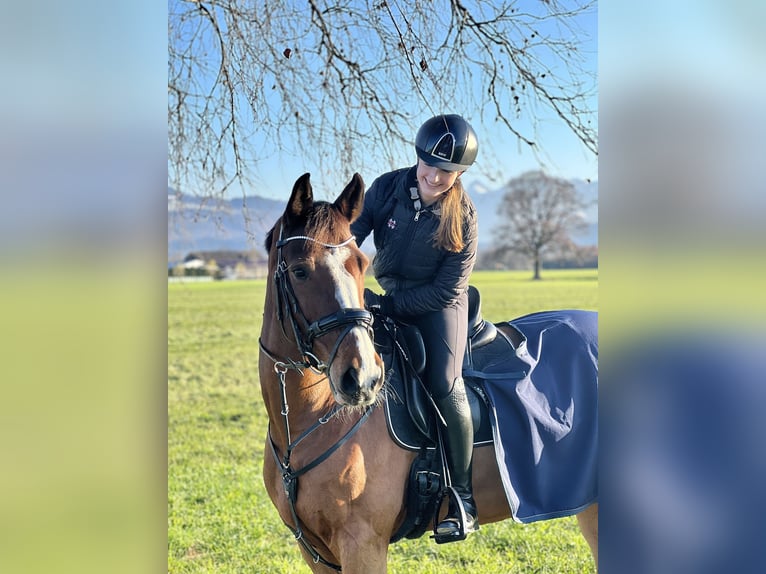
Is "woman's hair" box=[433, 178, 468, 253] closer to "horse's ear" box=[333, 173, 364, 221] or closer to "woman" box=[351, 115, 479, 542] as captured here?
"woman" box=[351, 115, 479, 542]

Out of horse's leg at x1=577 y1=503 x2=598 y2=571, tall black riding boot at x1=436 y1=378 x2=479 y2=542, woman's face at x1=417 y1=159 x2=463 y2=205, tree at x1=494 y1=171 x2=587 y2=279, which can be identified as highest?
tree at x1=494 y1=171 x2=587 y2=279

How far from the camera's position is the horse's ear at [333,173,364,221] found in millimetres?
2490

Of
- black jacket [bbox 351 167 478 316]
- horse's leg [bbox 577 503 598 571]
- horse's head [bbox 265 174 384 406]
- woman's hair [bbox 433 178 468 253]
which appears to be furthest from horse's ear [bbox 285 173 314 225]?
horse's leg [bbox 577 503 598 571]

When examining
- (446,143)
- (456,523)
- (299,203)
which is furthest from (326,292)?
(456,523)

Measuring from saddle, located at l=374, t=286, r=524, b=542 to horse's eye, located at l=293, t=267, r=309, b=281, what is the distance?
0.63 metres

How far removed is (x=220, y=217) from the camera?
3.10 metres

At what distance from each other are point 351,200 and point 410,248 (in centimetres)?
40

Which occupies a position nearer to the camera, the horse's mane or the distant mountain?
the horse's mane

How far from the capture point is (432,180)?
2.65m

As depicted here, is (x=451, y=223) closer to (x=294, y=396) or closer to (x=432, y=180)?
(x=432, y=180)

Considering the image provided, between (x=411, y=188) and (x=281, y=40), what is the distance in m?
0.82

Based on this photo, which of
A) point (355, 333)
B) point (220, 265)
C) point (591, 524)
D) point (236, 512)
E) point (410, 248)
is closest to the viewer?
point (355, 333)
